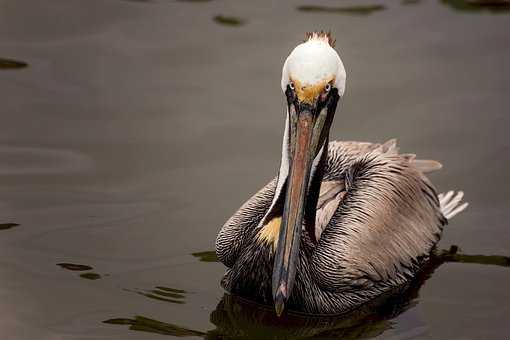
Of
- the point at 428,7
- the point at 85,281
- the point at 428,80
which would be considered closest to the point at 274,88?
the point at 428,80

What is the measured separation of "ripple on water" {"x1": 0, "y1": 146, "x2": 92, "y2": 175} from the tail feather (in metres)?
2.09

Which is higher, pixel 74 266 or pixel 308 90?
pixel 308 90

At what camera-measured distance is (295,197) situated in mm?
5156

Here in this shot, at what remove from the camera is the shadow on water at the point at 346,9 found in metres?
8.66

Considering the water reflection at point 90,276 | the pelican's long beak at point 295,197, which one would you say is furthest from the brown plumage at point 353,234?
the water reflection at point 90,276

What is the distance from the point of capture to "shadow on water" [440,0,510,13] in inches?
346

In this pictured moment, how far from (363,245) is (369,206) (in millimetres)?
253

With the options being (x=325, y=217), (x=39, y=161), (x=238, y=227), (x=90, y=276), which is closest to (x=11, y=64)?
(x=39, y=161)

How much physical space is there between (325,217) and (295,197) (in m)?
0.79

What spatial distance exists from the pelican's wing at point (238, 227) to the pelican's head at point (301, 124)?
1.57 feet

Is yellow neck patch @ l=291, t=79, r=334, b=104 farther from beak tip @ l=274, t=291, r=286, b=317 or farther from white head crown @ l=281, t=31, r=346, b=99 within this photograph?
beak tip @ l=274, t=291, r=286, b=317

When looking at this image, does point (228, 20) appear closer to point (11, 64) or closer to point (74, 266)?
point (11, 64)

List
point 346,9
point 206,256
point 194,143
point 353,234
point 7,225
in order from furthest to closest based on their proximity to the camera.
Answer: point 346,9 < point 194,143 < point 7,225 < point 206,256 < point 353,234

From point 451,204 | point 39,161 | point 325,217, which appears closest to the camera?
point 325,217
